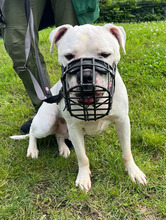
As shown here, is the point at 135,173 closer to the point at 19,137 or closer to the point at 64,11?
the point at 19,137

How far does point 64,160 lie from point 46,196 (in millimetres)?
507

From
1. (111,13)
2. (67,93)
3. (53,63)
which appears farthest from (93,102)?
(111,13)

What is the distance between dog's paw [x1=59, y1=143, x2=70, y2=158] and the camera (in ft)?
8.65

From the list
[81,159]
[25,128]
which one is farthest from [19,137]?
[81,159]

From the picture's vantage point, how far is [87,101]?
5.33 ft

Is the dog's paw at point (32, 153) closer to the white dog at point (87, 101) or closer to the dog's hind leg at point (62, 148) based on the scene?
the white dog at point (87, 101)

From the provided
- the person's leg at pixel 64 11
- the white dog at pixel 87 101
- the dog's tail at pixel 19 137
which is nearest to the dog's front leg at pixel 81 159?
the white dog at pixel 87 101

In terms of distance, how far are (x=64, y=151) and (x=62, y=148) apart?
5 cm

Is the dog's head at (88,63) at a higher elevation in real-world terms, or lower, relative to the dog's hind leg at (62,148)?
higher

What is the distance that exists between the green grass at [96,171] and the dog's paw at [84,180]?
0.06m

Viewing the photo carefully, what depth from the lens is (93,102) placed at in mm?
1562

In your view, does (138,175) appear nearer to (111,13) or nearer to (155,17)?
(111,13)

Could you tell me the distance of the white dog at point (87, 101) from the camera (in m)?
1.70

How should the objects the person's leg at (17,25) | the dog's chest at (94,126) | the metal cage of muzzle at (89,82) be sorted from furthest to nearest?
the person's leg at (17,25) → the dog's chest at (94,126) → the metal cage of muzzle at (89,82)
